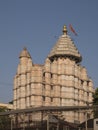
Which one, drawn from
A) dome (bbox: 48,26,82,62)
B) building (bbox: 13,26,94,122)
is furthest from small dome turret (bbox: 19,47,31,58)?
dome (bbox: 48,26,82,62)

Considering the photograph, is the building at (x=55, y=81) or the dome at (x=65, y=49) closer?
the building at (x=55, y=81)

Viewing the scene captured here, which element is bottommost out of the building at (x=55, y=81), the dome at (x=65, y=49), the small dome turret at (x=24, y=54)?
the building at (x=55, y=81)

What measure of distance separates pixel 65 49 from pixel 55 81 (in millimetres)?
8749

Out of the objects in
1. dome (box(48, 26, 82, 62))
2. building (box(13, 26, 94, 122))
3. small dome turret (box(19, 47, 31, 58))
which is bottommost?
building (box(13, 26, 94, 122))

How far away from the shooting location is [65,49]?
95000mm

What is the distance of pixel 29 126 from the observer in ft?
231

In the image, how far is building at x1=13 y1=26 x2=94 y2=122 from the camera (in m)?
86.8

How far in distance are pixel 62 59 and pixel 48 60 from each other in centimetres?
478

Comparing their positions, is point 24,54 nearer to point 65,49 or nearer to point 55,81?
point 55,81

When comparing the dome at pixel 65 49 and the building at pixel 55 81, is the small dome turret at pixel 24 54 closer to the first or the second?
the building at pixel 55 81

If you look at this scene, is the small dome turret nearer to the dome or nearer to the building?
the building

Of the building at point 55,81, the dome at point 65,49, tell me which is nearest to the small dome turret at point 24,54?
the building at point 55,81

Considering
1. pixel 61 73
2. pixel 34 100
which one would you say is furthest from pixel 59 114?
pixel 61 73

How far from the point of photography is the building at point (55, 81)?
285ft
